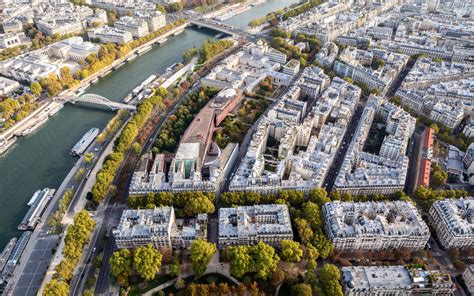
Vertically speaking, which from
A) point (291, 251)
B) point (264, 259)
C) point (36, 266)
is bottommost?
point (36, 266)

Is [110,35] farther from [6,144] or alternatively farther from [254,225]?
[254,225]

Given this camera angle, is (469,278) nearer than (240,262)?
Yes

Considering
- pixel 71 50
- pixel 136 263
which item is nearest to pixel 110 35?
pixel 71 50

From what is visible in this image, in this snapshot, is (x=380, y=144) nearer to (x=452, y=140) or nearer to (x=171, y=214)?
(x=452, y=140)

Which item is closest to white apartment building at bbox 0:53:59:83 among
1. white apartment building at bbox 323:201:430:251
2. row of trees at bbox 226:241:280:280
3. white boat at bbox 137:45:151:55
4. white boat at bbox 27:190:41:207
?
white boat at bbox 137:45:151:55

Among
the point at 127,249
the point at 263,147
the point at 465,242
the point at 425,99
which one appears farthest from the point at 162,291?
the point at 425,99

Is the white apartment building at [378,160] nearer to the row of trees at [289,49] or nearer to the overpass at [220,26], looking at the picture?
the row of trees at [289,49]
